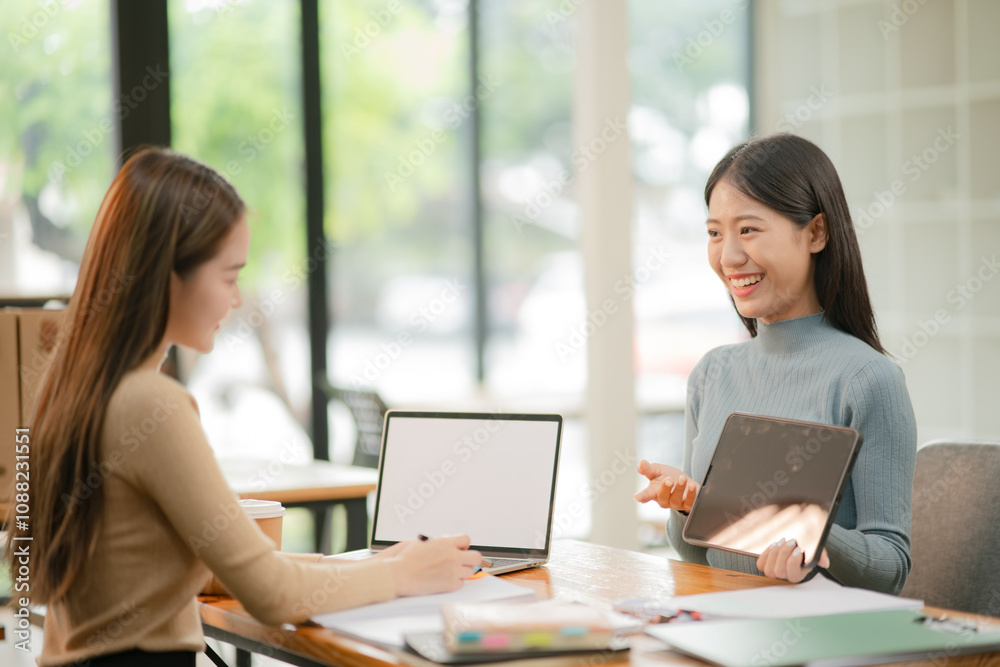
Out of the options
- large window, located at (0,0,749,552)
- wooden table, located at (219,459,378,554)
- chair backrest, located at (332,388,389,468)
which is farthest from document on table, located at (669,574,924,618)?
large window, located at (0,0,749,552)

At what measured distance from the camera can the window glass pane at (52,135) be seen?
3742 mm

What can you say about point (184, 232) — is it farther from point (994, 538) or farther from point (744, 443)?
point (994, 538)

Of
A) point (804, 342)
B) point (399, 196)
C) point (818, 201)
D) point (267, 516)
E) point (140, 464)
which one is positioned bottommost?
point (267, 516)

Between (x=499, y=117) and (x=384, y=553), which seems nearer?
(x=384, y=553)

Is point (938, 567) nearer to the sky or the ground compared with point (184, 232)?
nearer to the ground

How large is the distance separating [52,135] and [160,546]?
2.95m

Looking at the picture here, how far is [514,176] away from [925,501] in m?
3.23

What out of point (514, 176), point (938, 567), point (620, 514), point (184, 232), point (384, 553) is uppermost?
point (514, 176)

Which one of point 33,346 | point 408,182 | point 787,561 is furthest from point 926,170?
point 33,346

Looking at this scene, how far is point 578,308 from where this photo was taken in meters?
5.02

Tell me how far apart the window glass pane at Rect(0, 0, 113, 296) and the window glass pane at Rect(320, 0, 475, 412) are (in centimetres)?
92

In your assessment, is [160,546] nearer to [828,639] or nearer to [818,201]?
[828,639]

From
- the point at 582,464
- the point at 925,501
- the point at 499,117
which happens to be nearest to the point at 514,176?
the point at 499,117

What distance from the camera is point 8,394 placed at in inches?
92.4
